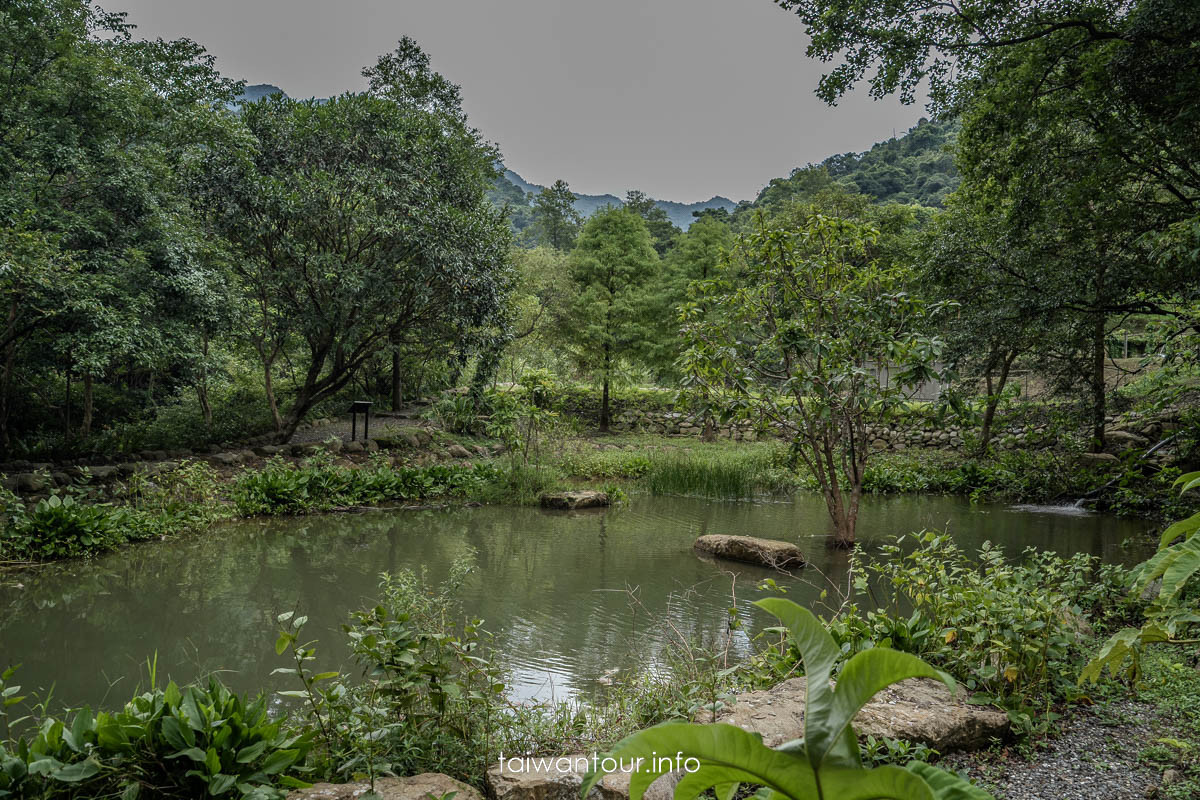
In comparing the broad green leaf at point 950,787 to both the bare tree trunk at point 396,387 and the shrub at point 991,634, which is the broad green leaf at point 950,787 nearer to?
the shrub at point 991,634

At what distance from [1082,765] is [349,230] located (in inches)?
434

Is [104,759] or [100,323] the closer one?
[104,759]

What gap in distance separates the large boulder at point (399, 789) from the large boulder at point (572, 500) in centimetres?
765

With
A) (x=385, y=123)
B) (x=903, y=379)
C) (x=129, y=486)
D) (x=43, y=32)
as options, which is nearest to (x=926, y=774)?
(x=903, y=379)

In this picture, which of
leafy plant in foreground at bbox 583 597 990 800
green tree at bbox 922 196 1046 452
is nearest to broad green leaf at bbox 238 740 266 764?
leafy plant in foreground at bbox 583 597 990 800

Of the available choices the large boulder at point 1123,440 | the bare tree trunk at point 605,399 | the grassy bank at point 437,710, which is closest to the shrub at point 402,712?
the grassy bank at point 437,710

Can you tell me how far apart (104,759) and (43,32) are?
889 centimetres

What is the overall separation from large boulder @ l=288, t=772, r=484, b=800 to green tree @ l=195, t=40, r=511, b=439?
30.5ft

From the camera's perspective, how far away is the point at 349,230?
10.9 metres

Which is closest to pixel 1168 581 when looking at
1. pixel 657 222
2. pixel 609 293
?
pixel 609 293

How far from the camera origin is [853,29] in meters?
7.36

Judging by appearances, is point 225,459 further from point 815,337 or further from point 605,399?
point 605,399

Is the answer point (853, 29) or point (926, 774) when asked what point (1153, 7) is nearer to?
point (853, 29)

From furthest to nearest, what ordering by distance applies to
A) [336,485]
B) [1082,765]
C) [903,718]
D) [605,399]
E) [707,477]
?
1. [605,399]
2. [707,477]
3. [336,485]
4. [903,718]
5. [1082,765]
